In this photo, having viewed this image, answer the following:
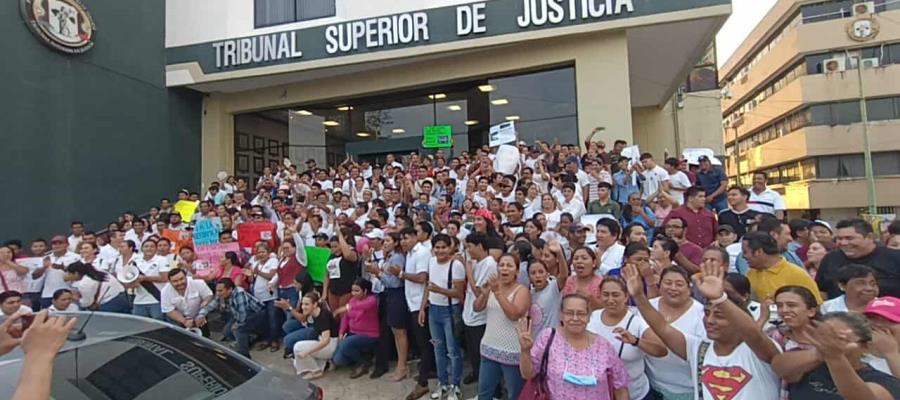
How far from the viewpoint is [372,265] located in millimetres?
6207

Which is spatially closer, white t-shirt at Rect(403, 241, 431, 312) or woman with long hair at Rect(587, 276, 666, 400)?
woman with long hair at Rect(587, 276, 666, 400)

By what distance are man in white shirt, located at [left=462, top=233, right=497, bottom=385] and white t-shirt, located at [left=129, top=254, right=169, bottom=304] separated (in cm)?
437

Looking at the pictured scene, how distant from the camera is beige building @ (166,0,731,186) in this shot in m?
11.8

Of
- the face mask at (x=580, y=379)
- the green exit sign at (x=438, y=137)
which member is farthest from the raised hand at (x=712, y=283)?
the green exit sign at (x=438, y=137)

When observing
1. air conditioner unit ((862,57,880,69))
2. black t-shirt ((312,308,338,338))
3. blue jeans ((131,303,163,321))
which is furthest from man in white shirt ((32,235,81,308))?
air conditioner unit ((862,57,880,69))

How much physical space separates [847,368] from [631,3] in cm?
1057

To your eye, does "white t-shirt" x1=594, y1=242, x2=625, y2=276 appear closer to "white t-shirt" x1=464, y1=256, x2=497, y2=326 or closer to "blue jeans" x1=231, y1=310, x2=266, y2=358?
"white t-shirt" x1=464, y1=256, x2=497, y2=326

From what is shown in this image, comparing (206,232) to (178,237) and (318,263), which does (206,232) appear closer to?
(178,237)

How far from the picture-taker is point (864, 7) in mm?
32719

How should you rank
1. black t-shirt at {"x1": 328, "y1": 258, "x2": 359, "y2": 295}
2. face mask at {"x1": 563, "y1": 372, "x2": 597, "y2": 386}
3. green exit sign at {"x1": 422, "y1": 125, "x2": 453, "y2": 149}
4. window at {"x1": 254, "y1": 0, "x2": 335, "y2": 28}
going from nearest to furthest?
face mask at {"x1": 563, "y1": 372, "x2": 597, "y2": 386}
black t-shirt at {"x1": 328, "y1": 258, "x2": 359, "y2": 295}
green exit sign at {"x1": 422, "y1": 125, "x2": 453, "y2": 149}
window at {"x1": 254, "y1": 0, "x2": 335, "y2": 28}

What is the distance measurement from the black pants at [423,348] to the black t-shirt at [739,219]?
3.70m

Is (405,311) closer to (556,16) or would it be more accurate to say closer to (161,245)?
(161,245)

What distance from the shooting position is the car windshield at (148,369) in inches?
90.4

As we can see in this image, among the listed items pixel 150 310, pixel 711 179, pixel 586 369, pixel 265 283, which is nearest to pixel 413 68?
pixel 711 179
